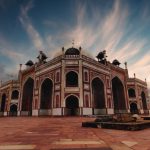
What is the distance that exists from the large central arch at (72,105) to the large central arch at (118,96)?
42.9 feet

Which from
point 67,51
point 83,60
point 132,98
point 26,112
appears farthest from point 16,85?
point 132,98

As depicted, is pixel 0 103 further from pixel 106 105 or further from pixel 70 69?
pixel 106 105

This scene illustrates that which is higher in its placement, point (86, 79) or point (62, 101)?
point (86, 79)

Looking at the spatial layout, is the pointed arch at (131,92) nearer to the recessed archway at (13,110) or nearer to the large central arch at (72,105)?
the large central arch at (72,105)

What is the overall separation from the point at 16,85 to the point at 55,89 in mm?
16991

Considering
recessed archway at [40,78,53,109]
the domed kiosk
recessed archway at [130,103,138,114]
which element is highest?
the domed kiosk

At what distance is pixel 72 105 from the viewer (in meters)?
28.2

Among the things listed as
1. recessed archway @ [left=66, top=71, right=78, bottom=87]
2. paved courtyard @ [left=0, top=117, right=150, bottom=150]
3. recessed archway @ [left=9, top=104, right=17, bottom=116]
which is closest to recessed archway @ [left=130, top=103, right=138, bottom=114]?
recessed archway @ [left=66, top=71, right=78, bottom=87]

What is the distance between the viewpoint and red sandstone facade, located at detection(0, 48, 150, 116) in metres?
26.9

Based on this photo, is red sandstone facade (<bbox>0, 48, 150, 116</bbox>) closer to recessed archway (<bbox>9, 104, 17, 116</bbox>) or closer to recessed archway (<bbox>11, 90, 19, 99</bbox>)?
recessed archway (<bbox>9, 104, 17, 116</bbox>)

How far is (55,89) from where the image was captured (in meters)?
27.8

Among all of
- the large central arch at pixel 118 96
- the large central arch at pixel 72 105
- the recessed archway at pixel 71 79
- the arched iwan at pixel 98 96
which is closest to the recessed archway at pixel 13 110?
the large central arch at pixel 72 105

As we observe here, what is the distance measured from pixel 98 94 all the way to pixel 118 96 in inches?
338

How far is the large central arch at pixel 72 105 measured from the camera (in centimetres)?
2711
